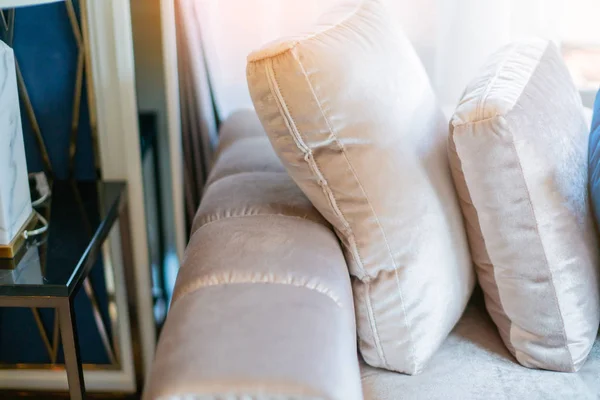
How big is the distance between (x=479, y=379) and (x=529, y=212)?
0.87 ft

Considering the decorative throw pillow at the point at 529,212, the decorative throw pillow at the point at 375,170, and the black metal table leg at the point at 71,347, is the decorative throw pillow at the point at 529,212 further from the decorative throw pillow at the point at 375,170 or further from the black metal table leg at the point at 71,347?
the black metal table leg at the point at 71,347

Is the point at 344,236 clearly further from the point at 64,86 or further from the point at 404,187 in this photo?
the point at 64,86

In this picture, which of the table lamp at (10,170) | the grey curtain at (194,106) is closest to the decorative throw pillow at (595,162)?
the grey curtain at (194,106)

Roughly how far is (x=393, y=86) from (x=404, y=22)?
592mm

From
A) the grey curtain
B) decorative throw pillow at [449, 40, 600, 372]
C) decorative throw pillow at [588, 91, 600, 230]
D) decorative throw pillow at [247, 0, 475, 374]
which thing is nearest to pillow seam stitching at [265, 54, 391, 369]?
decorative throw pillow at [247, 0, 475, 374]

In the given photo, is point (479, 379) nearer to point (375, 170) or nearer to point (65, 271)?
point (375, 170)

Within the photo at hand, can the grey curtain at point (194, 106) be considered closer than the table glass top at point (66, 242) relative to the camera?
No

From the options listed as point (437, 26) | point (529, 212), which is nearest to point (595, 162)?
point (529, 212)

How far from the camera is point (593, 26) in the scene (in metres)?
1.57

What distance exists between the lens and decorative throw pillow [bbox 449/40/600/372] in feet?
3.16

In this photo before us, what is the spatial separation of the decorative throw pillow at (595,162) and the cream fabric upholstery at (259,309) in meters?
0.43

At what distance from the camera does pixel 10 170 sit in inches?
42.8

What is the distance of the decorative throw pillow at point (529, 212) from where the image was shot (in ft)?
3.16

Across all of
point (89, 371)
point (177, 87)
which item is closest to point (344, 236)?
point (177, 87)
